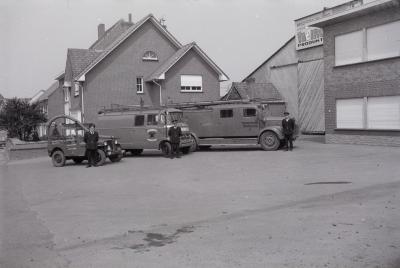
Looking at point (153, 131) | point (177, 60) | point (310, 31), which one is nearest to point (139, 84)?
point (177, 60)

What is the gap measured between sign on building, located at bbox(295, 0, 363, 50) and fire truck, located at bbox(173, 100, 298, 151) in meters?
17.4

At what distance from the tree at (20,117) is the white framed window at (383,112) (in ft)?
77.0

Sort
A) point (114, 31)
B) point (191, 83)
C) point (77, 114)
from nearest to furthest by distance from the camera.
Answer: point (77, 114), point (191, 83), point (114, 31)

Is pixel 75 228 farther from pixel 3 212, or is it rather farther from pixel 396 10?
pixel 396 10

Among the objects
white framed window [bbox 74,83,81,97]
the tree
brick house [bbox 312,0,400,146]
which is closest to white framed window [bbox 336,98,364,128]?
brick house [bbox 312,0,400,146]

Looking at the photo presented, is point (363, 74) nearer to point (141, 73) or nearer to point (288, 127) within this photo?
point (288, 127)

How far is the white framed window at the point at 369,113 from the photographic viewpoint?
2045 centimetres

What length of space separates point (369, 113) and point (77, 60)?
21679 millimetres

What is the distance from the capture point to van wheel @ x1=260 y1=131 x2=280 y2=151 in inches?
839

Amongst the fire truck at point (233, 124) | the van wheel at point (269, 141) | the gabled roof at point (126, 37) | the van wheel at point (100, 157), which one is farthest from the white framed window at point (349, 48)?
the gabled roof at point (126, 37)

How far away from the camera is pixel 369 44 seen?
849 inches

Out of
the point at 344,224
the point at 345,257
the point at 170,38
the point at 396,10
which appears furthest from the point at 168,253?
the point at 170,38

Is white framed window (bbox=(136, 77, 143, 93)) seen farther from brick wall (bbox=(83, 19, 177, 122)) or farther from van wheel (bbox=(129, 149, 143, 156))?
van wheel (bbox=(129, 149, 143, 156))

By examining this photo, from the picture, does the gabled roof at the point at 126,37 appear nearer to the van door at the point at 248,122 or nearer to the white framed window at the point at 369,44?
the van door at the point at 248,122
